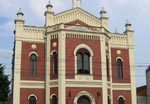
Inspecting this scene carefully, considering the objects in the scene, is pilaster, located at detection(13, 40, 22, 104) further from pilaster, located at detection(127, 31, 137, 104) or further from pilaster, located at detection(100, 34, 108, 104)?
pilaster, located at detection(127, 31, 137, 104)

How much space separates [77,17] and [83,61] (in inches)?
182

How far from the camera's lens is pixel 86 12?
3344 cm

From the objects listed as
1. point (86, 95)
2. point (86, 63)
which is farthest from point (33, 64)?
point (86, 95)

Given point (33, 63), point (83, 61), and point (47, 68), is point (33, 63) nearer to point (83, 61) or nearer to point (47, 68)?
point (47, 68)

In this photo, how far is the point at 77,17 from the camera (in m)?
33.0

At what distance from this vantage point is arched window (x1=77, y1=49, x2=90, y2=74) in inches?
1227

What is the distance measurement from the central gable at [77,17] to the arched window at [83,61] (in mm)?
3333

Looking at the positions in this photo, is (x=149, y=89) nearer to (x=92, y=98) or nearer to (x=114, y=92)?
(x=114, y=92)

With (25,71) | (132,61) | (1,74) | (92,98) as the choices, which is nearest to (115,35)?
(132,61)

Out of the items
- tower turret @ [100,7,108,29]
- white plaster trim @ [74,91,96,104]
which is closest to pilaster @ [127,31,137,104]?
tower turret @ [100,7,108,29]

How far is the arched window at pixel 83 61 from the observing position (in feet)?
102

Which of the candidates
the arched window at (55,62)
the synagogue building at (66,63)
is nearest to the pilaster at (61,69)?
the synagogue building at (66,63)

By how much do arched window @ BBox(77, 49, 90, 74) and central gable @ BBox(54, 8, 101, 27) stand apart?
131 inches

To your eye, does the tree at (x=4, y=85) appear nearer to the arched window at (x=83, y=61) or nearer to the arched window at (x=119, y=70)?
the arched window at (x=83, y=61)
